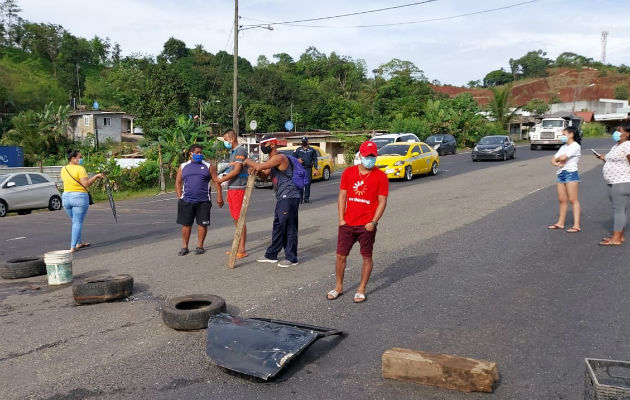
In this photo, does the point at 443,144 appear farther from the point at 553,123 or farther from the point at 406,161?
the point at 406,161

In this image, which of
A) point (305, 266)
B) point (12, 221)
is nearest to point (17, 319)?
point (305, 266)

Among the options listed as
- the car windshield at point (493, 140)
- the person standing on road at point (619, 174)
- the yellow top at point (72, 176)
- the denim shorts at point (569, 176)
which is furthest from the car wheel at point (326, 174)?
the person standing on road at point (619, 174)

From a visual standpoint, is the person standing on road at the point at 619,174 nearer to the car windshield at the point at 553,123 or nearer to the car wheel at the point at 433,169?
the car wheel at the point at 433,169

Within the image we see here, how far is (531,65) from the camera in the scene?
454 ft

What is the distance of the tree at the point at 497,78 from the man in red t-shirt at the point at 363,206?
141m

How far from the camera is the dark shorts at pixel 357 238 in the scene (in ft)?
19.5

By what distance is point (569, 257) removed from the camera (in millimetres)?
7914

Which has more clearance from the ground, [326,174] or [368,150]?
[368,150]

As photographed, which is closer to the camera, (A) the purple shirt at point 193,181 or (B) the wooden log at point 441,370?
(B) the wooden log at point 441,370

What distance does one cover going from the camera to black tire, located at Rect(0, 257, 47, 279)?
768 cm

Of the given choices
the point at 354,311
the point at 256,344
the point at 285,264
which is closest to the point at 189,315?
the point at 256,344

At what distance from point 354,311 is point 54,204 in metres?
16.0

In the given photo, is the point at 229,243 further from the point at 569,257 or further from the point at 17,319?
the point at 569,257

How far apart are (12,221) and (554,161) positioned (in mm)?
13822
